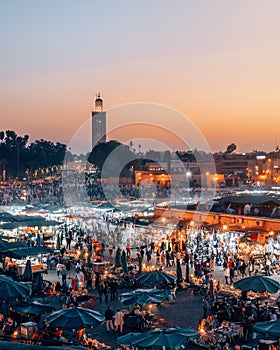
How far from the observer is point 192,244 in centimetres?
2630

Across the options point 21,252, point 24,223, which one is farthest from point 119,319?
point 24,223

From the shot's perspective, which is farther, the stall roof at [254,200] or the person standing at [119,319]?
the stall roof at [254,200]

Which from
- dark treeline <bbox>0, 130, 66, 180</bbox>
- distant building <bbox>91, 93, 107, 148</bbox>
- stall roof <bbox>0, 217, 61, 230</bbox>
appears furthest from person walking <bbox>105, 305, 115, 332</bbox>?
distant building <bbox>91, 93, 107, 148</bbox>

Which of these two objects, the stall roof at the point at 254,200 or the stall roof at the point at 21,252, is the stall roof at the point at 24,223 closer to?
the stall roof at the point at 21,252

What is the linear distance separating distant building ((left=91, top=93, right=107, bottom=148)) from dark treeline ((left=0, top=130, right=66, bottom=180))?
1026 inches

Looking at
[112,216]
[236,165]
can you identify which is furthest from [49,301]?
[236,165]

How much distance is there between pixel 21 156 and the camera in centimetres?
9925

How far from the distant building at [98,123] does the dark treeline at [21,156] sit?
26.1 metres

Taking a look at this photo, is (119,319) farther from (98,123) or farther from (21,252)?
(98,123)

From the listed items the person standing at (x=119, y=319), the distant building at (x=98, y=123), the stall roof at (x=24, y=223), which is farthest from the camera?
the distant building at (x=98, y=123)

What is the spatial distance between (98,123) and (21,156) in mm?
54501

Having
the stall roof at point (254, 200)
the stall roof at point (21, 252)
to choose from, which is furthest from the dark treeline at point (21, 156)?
the stall roof at point (21, 252)

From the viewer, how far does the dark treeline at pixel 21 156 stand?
94.8 metres

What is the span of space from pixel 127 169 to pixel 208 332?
88363 mm
